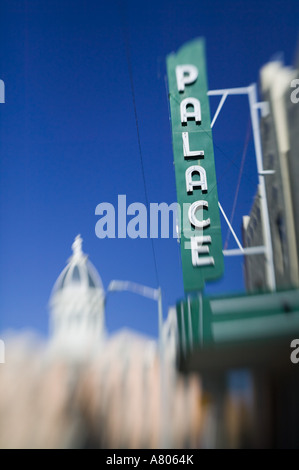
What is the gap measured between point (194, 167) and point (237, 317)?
120 inches

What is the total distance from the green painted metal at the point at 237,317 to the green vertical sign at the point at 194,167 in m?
0.85

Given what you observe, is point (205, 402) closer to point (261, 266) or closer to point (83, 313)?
point (83, 313)

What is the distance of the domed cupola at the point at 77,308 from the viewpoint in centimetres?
999

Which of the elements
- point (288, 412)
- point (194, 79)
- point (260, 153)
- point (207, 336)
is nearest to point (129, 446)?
point (207, 336)

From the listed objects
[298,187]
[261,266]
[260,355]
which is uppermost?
[298,187]

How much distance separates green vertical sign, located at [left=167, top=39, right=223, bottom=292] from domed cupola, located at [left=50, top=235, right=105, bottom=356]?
1645mm

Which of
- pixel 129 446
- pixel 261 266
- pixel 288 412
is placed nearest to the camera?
pixel 129 446

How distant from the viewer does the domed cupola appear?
999 cm

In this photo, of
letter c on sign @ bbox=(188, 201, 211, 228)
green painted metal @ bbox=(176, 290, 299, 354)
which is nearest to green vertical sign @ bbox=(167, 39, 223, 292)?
letter c on sign @ bbox=(188, 201, 211, 228)

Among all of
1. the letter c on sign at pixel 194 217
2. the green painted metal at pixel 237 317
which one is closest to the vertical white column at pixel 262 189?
the letter c on sign at pixel 194 217

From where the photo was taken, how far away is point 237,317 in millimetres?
9664

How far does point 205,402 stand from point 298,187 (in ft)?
13.8
